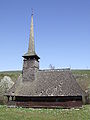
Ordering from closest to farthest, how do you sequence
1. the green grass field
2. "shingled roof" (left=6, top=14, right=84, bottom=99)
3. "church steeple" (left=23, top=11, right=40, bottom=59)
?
the green grass field < "shingled roof" (left=6, top=14, right=84, bottom=99) < "church steeple" (left=23, top=11, right=40, bottom=59)

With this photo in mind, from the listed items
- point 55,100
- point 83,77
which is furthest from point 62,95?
point 83,77

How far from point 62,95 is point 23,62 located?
36.6 feet

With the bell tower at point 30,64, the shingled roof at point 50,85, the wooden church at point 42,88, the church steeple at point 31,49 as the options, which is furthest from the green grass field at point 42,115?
the church steeple at point 31,49

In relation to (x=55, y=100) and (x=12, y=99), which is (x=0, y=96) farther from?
(x=55, y=100)

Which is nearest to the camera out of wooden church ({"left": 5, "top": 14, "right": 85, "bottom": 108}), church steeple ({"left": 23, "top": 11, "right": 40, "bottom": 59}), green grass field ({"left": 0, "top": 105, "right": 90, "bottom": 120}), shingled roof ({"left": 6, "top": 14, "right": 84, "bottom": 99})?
green grass field ({"left": 0, "top": 105, "right": 90, "bottom": 120})

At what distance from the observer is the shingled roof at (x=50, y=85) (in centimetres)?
3354

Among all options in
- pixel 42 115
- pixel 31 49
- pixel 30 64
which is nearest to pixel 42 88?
pixel 30 64

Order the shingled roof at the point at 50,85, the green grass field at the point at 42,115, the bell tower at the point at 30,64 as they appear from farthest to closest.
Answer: the bell tower at the point at 30,64 < the shingled roof at the point at 50,85 < the green grass field at the point at 42,115

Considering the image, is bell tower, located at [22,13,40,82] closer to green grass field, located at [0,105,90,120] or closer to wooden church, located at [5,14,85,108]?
wooden church, located at [5,14,85,108]

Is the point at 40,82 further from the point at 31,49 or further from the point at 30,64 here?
the point at 31,49

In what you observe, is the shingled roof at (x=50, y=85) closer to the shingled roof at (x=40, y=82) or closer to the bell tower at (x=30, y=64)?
the shingled roof at (x=40, y=82)

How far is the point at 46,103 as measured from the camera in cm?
3375

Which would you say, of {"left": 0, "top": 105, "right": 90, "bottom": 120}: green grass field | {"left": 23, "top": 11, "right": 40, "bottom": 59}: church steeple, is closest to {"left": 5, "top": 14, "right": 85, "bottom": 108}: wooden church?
{"left": 23, "top": 11, "right": 40, "bottom": 59}: church steeple

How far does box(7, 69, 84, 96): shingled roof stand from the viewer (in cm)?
3354
